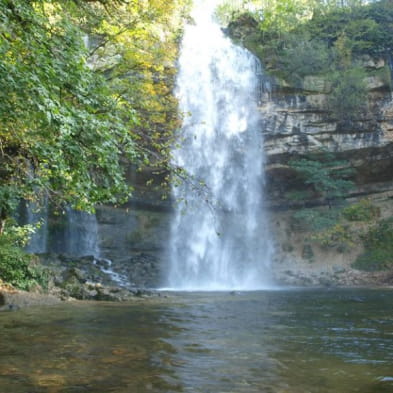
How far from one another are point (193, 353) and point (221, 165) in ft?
62.4

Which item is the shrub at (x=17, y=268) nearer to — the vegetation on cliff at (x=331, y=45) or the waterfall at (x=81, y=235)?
the waterfall at (x=81, y=235)

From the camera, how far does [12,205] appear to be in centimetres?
851

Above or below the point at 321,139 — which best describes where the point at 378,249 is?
below

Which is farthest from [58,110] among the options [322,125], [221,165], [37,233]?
[322,125]

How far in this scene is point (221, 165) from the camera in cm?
2347

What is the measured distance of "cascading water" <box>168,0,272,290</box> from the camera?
887 inches

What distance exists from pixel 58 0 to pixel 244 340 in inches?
247

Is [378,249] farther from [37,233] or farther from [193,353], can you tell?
[193,353]

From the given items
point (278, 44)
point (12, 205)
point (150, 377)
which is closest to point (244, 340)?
point (150, 377)

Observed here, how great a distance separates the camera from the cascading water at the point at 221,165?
22531mm

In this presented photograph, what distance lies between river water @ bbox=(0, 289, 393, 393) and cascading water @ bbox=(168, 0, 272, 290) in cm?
1433

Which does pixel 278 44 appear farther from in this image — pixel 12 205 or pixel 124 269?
pixel 12 205

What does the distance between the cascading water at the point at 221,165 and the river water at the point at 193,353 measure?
14.3m

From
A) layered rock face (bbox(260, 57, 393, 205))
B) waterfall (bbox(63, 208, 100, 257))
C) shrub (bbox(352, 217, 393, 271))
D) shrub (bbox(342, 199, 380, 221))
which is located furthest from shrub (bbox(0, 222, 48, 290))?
shrub (bbox(342, 199, 380, 221))
